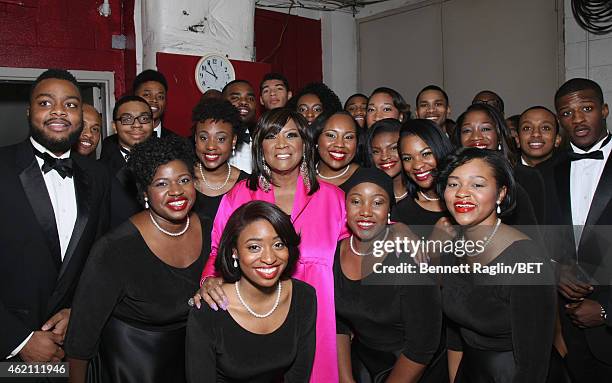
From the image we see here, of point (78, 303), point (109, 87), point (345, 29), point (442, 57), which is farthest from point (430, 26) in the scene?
point (78, 303)

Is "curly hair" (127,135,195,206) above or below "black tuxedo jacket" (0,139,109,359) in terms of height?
above

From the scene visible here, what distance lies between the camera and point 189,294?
2.36 meters

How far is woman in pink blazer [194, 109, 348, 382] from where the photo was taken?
2.55 m

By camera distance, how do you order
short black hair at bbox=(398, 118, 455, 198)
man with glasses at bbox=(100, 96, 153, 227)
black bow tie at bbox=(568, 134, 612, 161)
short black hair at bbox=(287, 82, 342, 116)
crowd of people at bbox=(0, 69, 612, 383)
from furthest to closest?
1. short black hair at bbox=(287, 82, 342, 116)
2. man with glasses at bbox=(100, 96, 153, 227)
3. black bow tie at bbox=(568, 134, 612, 161)
4. short black hair at bbox=(398, 118, 455, 198)
5. crowd of people at bbox=(0, 69, 612, 383)

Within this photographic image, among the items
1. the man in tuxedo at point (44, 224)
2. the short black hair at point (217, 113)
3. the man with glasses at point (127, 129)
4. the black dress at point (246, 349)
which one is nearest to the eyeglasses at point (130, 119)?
the man with glasses at point (127, 129)

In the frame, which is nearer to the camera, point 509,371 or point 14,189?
point 509,371

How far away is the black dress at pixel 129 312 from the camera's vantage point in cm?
223

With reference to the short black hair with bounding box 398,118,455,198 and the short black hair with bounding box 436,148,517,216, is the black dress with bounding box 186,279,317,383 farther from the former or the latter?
the short black hair with bounding box 398,118,455,198

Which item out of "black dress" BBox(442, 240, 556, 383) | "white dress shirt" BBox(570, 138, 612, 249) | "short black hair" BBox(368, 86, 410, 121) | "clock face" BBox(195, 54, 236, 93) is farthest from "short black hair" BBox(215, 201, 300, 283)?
"clock face" BBox(195, 54, 236, 93)

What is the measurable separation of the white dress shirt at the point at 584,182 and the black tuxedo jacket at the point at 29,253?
2.56 metres

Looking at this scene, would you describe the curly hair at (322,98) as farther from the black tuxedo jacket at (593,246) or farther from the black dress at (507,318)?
the black dress at (507,318)

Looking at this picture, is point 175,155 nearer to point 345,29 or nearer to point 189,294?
point 189,294

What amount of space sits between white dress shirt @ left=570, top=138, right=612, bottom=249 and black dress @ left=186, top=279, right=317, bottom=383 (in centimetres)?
174

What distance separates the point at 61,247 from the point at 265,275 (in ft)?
3.20
